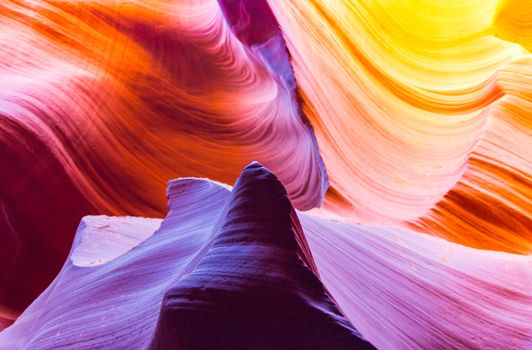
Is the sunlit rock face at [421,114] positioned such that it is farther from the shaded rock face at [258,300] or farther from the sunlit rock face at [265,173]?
the shaded rock face at [258,300]

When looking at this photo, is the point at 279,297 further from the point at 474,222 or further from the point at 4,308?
the point at 4,308

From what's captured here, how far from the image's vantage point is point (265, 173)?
2.13 feet

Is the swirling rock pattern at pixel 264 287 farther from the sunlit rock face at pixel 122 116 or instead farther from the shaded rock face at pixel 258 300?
the sunlit rock face at pixel 122 116

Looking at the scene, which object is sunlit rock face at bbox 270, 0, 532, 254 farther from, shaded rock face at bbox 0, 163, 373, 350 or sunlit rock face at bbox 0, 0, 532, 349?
shaded rock face at bbox 0, 163, 373, 350

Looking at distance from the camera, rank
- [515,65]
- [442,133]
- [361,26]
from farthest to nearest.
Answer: [361,26]
[515,65]
[442,133]

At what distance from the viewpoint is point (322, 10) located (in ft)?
9.42

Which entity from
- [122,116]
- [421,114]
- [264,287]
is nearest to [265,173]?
[264,287]

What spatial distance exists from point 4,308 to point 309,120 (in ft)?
4.10

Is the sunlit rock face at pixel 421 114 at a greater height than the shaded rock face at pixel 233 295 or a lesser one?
greater

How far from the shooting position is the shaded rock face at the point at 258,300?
541mm

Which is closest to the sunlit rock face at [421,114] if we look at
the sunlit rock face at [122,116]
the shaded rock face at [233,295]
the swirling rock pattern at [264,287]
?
the sunlit rock face at [122,116]

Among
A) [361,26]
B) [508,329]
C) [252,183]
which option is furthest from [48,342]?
[361,26]

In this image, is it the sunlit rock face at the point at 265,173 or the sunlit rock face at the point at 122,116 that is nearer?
the sunlit rock face at the point at 265,173

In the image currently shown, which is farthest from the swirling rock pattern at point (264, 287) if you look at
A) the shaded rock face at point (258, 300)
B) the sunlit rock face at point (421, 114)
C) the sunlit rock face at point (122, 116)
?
the sunlit rock face at point (122, 116)
